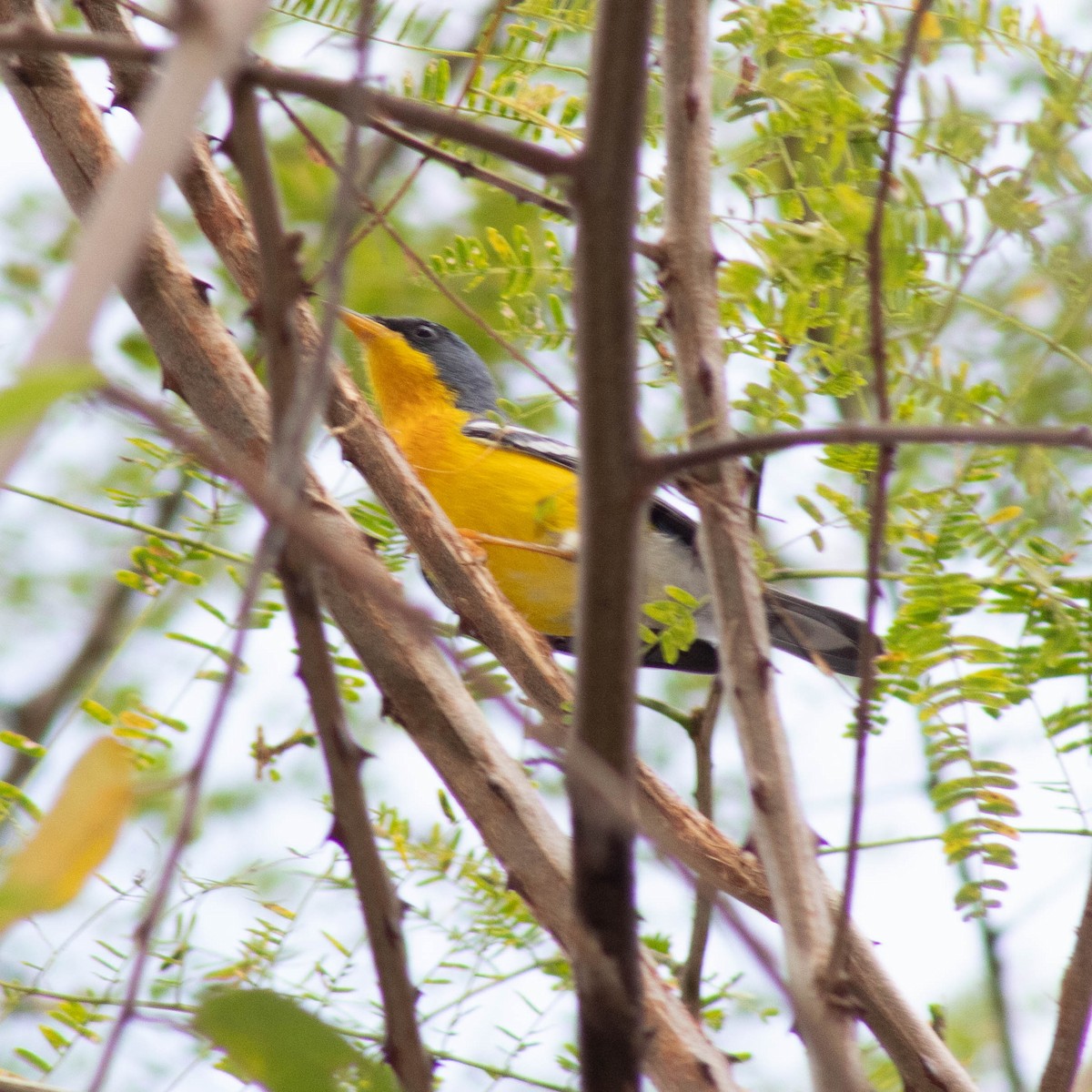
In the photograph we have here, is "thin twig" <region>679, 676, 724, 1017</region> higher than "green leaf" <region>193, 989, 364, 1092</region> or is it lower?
higher

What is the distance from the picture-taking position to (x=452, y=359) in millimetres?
5957

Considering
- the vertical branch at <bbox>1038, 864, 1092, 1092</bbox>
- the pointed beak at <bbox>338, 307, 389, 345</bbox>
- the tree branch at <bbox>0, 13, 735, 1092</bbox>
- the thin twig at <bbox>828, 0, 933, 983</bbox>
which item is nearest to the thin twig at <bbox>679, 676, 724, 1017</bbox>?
the tree branch at <bbox>0, 13, 735, 1092</bbox>

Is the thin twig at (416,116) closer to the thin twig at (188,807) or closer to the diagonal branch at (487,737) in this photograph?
the thin twig at (188,807)

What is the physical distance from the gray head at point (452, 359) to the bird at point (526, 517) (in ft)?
0.04

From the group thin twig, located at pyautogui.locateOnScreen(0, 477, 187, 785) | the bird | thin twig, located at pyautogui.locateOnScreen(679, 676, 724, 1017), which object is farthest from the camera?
thin twig, located at pyautogui.locateOnScreen(0, 477, 187, 785)

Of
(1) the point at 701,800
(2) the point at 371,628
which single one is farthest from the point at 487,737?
(1) the point at 701,800

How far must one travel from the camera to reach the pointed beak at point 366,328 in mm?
5816

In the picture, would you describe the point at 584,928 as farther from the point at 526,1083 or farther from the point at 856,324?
the point at 526,1083

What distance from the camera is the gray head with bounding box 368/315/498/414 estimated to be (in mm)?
5914

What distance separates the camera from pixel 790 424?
2.54 meters

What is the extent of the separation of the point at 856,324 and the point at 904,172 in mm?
348

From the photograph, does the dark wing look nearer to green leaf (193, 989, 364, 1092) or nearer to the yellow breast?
the yellow breast

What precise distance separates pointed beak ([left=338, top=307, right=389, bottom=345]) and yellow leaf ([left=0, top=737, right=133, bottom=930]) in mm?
4577

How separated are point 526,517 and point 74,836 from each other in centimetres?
371
